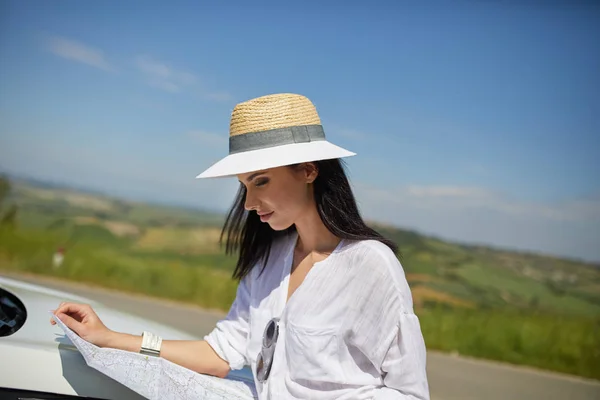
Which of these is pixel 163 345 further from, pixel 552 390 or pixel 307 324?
pixel 552 390

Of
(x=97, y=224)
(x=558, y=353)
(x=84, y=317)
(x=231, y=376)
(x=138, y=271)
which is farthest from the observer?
(x=97, y=224)

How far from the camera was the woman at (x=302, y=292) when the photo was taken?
159 centimetres

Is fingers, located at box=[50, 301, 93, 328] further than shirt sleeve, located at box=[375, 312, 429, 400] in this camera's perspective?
Yes

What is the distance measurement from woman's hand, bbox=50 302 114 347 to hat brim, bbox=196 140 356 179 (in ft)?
1.46

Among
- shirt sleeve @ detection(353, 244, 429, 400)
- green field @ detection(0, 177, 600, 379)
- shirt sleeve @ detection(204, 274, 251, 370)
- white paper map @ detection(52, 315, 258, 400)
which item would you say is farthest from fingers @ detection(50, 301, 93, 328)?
green field @ detection(0, 177, 600, 379)

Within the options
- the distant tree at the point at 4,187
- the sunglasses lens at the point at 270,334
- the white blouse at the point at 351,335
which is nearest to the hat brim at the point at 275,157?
the white blouse at the point at 351,335

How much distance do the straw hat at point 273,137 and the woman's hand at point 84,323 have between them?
441 mm

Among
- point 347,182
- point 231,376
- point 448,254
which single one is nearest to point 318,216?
point 347,182

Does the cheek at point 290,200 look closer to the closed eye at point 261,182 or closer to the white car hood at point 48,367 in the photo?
the closed eye at point 261,182

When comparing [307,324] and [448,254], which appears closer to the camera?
[307,324]

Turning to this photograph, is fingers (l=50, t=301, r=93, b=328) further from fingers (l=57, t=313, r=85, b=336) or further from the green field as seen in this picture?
the green field

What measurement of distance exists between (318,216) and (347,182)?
112 millimetres

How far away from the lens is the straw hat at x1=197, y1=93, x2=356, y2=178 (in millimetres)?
1697

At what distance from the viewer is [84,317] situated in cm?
182
